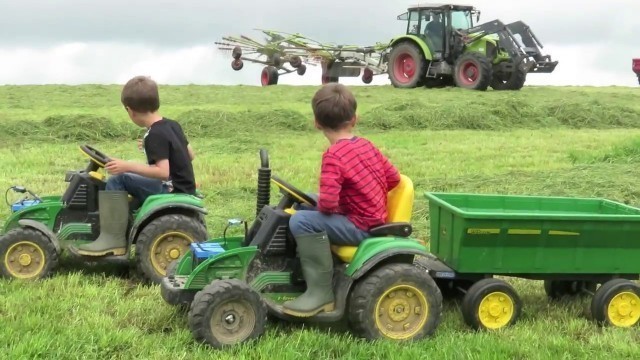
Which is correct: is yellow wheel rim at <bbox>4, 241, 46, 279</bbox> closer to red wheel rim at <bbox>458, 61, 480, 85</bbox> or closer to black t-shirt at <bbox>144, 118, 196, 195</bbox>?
black t-shirt at <bbox>144, 118, 196, 195</bbox>

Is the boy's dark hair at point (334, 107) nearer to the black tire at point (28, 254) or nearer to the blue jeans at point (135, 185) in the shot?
the blue jeans at point (135, 185)

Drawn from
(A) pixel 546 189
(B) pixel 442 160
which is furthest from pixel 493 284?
(B) pixel 442 160

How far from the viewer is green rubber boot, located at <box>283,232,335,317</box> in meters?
4.41

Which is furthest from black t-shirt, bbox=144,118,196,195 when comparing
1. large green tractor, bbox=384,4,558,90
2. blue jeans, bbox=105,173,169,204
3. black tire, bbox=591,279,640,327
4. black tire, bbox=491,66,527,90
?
black tire, bbox=491,66,527,90

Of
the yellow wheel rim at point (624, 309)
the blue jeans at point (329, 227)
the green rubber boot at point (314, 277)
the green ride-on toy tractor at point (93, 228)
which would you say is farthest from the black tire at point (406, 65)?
the green rubber boot at point (314, 277)

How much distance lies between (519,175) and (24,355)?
7.10m

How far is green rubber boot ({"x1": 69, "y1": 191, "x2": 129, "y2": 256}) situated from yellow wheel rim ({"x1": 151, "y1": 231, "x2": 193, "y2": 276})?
31cm

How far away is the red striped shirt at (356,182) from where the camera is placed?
438 cm

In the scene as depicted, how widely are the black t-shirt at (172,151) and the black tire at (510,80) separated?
775 inches

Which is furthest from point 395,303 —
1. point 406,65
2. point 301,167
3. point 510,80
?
point 406,65

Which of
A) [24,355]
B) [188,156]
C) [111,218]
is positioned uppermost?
[188,156]

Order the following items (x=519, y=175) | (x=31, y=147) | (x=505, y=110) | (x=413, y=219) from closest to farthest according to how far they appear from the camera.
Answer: (x=413, y=219) < (x=519, y=175) < (x=31, y=147) < (x=505, y=110)

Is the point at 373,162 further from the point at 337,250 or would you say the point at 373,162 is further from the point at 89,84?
the point at 89,84

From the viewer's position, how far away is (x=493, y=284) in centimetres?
469
